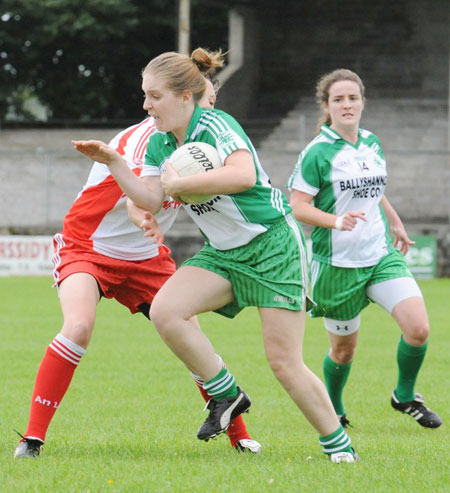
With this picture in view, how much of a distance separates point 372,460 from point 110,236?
6.23ft

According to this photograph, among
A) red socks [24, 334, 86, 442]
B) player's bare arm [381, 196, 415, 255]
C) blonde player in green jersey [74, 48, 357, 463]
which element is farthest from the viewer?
player's bare arm [381, 196, 415, 255]

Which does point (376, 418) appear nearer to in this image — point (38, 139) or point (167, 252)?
point (167, 252)

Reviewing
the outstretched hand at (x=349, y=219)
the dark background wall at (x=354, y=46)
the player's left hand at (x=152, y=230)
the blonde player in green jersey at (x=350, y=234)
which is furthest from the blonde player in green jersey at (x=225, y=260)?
the dark background wall at (x=354, y=46)

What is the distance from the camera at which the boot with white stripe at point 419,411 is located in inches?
256

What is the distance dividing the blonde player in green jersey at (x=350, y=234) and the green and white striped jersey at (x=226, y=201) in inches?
53.7

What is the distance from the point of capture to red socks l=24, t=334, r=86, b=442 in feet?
17.0

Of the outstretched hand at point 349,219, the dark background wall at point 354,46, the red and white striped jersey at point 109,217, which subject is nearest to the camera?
the outstretched hand at point 349,219

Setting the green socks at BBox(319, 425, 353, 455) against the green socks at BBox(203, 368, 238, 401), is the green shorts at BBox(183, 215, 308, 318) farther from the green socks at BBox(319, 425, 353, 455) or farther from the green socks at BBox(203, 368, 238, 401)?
the green socks at BBox(319, 425, 353, 455)

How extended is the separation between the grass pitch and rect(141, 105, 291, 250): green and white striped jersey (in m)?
1.13

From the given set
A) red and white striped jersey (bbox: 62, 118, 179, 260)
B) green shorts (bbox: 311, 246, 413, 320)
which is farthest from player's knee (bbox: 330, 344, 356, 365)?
red and white striped jersey (bbox: 62, 118, 179, 260)

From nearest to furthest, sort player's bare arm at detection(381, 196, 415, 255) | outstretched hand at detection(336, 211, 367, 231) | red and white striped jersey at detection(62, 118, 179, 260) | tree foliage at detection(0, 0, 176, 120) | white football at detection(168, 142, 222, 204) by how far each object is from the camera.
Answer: white football at detection(168, 142, 222, 204), outstretched hand at detection(336, 211, 367, 231), red and white striped jersey at detection(62, 118, 179, 260), player's bare arm at detection(381, 196, 415, 255), tree foliage at detection(0, 0, 176, 120)

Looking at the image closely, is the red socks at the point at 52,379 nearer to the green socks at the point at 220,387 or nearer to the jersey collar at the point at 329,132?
the green socks at the point at 220,387

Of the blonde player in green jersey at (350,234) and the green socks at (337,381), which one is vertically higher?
the blonde player in green jersey at (350,234)

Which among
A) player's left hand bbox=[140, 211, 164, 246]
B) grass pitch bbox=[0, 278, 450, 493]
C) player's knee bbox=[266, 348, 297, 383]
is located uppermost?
player's left hand bbox=[140, 211, 164, 246]
